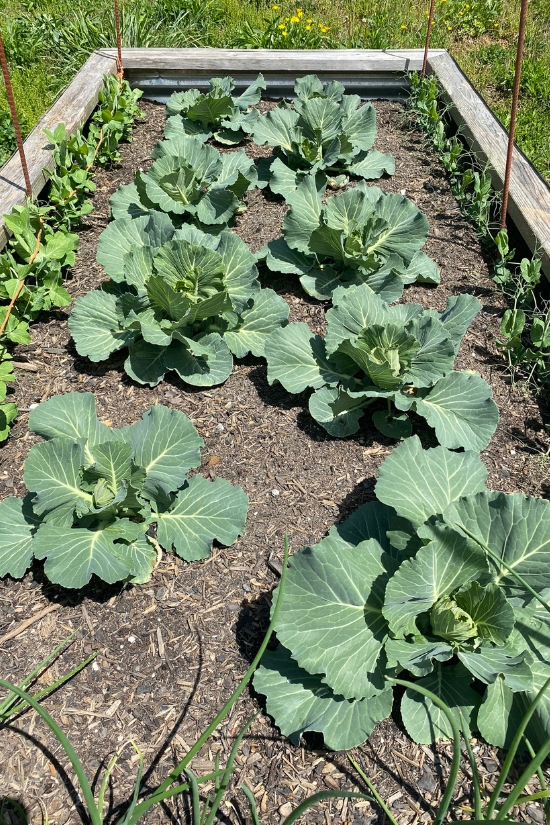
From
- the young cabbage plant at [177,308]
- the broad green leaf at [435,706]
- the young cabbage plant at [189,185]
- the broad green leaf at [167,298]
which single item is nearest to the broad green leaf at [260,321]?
the young cabbage plant at [177,308]

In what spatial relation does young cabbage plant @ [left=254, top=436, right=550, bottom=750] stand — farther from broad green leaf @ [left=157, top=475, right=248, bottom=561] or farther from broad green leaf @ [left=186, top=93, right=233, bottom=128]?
broad green leaf @ [left=186, top=93, right=233, bottom=128]

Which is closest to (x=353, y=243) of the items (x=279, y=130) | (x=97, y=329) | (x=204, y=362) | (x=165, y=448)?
(x=204, y=362)

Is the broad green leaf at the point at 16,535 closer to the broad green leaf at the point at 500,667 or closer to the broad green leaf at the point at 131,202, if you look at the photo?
the broad green leaf at the point at 500,667

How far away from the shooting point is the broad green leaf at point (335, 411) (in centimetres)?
291

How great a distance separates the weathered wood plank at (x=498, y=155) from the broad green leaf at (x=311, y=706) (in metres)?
2.40

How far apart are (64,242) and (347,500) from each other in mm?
2023

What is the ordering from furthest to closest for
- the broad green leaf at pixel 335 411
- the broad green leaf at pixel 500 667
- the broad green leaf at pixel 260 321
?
the broad green leaf at pixel 260 321 < the broad green leaf at pixel 335 411 < the broad green leaf at pixel 500 667

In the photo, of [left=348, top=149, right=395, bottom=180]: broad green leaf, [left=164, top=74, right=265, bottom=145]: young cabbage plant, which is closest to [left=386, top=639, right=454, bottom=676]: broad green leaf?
[left=348, top=149, right=395, bottom=180]: broad green leaf

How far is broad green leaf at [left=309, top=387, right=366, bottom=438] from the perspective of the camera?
115 inches

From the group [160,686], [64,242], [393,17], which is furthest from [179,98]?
[160,686]

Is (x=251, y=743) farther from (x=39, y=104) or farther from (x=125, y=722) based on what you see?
(x=39, y=104)

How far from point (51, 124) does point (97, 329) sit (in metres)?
2.07

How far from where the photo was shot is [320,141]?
431cm

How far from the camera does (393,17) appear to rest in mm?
6480
